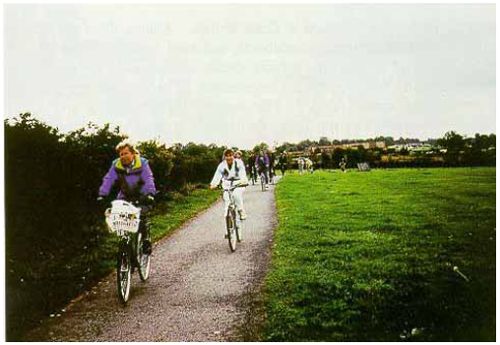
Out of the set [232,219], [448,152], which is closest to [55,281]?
[232,219]

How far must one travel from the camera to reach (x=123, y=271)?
547 cm

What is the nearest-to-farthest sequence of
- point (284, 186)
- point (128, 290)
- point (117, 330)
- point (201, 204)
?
point (117, 330), point (128, 290), point (201, 204), point (284, 186)

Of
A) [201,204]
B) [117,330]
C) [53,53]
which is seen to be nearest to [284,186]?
[201,204]

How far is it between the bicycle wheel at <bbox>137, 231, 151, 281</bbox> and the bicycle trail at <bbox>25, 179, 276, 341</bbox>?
13 centimetres

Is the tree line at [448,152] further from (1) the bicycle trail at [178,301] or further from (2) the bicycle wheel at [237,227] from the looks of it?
(1) the bicycle trail at [178,301]

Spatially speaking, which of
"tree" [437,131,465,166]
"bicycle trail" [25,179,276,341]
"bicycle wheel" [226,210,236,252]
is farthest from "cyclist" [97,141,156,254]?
"tree" [437,131,465,166]

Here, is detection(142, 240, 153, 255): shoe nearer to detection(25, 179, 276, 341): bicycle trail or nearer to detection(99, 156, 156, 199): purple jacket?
detection(25, 179, 276, 341): bicycle trail

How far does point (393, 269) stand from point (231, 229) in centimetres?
264

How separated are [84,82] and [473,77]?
5.84 m

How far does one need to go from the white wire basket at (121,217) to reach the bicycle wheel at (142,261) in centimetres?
47

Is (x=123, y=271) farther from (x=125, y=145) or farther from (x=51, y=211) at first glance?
(x=51, y=211)

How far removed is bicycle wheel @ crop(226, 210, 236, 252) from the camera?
299 inches

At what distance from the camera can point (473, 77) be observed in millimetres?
7000

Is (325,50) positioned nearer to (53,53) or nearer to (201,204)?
(53,53)
